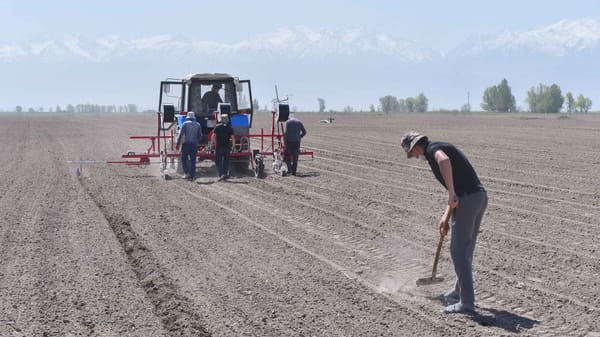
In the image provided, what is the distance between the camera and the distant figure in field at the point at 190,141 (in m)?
17.1

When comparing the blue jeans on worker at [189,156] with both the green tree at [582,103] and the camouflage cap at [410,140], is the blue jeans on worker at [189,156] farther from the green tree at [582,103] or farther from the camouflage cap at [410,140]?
the green tree at [582,103]

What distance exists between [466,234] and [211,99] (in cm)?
1298

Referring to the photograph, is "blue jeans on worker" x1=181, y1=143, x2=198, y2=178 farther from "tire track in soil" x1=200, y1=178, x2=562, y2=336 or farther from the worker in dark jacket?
the worker in dark jacket

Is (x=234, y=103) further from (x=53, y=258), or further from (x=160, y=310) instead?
(x=160, y=310)

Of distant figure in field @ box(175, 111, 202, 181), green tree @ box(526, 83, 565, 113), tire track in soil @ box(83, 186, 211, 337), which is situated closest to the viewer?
tire track in soil @ box(83, 186, 211, 337)

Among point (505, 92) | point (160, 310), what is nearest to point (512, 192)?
point (160, 310)

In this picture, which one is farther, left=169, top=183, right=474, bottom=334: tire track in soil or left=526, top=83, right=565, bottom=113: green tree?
left=526, top=83, right=565, bottom=113: green tree

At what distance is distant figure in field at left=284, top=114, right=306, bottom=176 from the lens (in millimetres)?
17688

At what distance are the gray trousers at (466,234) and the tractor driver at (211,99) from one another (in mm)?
12844

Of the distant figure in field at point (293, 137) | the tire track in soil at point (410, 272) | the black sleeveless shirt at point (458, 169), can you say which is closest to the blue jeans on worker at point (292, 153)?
the distant figure in field at point (293, 137)

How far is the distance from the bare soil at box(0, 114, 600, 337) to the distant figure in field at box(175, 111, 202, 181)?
54 centimetres

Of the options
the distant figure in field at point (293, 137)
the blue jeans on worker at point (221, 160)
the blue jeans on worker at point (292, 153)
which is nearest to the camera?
the blue jeans on worker at point (221, 160)

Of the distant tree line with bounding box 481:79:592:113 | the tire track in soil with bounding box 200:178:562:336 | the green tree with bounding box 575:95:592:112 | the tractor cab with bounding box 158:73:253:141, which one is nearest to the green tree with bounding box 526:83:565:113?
the distant tree line with bounding box 481:79:592:113

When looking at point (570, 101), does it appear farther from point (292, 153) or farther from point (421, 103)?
point (292, 153)
